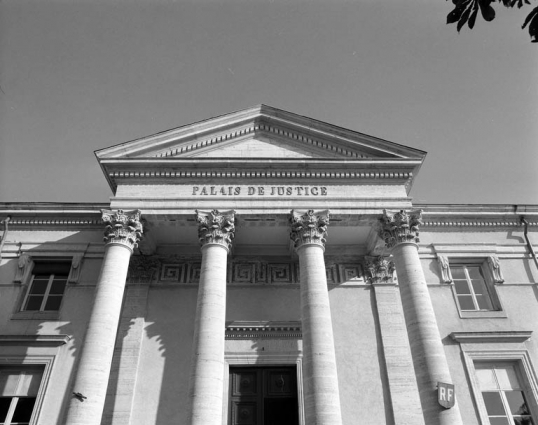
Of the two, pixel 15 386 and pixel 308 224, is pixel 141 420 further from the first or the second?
pixel 308 224

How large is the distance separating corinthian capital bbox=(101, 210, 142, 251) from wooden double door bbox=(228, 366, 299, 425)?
472cm

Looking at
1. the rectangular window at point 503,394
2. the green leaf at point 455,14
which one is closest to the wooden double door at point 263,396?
the rectangular window at point 503,394

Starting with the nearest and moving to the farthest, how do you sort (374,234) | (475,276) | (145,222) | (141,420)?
(141,420)
(145,222)
(374,234)
(475,276)

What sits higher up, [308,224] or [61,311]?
[308,224]

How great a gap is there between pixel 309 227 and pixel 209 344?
403 centimetres

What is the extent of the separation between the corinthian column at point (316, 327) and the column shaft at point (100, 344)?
4.57 m

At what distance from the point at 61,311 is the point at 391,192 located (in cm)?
1043

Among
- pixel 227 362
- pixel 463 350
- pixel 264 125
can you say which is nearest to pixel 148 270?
pixel 227 362

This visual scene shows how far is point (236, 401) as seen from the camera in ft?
39.8

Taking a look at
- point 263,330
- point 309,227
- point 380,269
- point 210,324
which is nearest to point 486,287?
point 380,269

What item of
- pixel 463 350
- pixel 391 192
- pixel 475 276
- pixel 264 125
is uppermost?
pixel 264 125

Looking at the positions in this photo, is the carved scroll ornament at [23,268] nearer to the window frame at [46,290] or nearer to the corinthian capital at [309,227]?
the window frame at [46,290]

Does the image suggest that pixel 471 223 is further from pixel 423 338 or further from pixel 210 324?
pixel 210 324

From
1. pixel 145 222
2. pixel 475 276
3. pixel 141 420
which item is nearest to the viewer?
pixel 141 420
